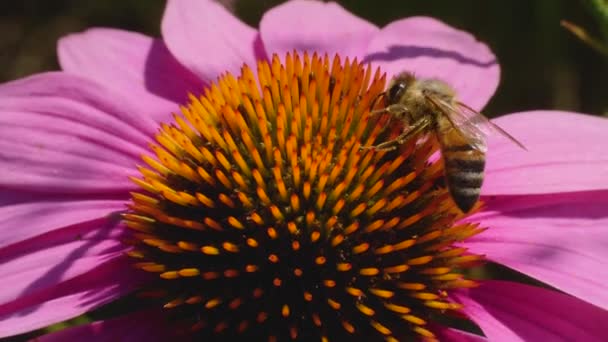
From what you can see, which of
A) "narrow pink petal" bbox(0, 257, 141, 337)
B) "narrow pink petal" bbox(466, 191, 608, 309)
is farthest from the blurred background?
"narrow pink petal" bbox(0, 257, 141, 337)

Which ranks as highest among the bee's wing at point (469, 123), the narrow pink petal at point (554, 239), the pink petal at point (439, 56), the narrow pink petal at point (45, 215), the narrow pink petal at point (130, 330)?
the pink petal at point (439, 56)

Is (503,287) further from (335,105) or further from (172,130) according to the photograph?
(172,130)

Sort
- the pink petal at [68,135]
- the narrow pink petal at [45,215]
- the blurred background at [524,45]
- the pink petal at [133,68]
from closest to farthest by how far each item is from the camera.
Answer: the narrow pink petal at [45,215] → the pink petal at [68,135] → the pink petal at [133,68] → the blurred background at [524,45]

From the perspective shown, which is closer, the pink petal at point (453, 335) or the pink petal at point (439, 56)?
the pink petal at point (453, 335)

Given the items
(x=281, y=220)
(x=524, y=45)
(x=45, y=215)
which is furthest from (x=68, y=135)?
(x=524, y=45)

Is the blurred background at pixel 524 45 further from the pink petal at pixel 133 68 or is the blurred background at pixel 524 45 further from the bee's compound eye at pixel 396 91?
the bee's compound eye at pixel 396 91

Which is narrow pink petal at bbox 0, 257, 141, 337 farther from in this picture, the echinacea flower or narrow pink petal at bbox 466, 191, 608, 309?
narrow pink petal at bbox 466, 191, 608, 309

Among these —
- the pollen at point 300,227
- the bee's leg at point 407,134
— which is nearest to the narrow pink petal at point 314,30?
the pollen at point 300,227
